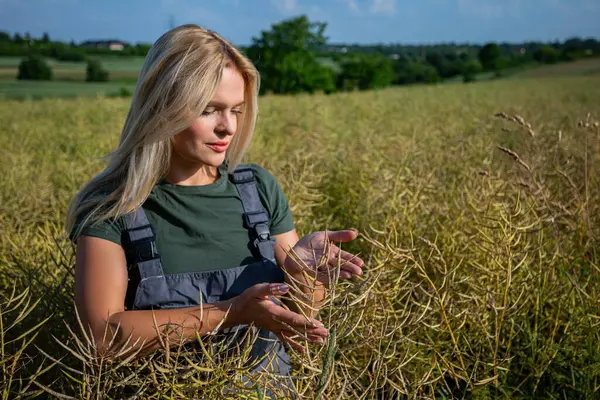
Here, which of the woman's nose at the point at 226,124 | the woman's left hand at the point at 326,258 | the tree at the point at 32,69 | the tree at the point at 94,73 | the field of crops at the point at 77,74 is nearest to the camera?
the woman's left hand at the point at 326,258

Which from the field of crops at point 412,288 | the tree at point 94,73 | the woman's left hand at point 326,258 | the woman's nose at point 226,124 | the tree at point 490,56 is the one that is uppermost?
the tree at point 490,56

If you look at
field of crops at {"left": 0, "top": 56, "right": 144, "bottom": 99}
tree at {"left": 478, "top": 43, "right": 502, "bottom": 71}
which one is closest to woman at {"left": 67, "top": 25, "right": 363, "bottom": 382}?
field of crops at {"left": 0, "top": 56, "right": 144, "bottom": 99}

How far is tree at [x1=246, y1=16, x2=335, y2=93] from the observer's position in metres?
51.8

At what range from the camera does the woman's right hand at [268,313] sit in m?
1.23

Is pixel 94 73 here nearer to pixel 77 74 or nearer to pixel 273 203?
pixel 77 74

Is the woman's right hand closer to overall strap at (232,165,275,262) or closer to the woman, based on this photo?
the woman

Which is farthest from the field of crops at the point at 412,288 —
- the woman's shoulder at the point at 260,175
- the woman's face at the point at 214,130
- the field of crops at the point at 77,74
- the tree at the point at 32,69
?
the tree at the point at 32,69

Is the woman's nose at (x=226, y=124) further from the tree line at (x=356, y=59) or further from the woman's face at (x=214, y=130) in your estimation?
the tree line at (x=356, y=59)

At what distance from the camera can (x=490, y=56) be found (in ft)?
261

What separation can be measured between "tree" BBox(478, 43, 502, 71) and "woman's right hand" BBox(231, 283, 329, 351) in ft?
260

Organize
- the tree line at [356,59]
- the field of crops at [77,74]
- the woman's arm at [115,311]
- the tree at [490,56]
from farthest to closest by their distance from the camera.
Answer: the tree at [490,56] → the tree line at [356,59] → the field of crops at [77,74] → the woman's arm at [115,311]

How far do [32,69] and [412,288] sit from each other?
30.6 meters

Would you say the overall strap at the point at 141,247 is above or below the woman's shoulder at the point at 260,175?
below

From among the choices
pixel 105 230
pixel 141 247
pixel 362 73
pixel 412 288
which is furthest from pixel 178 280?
pixel 362 73
